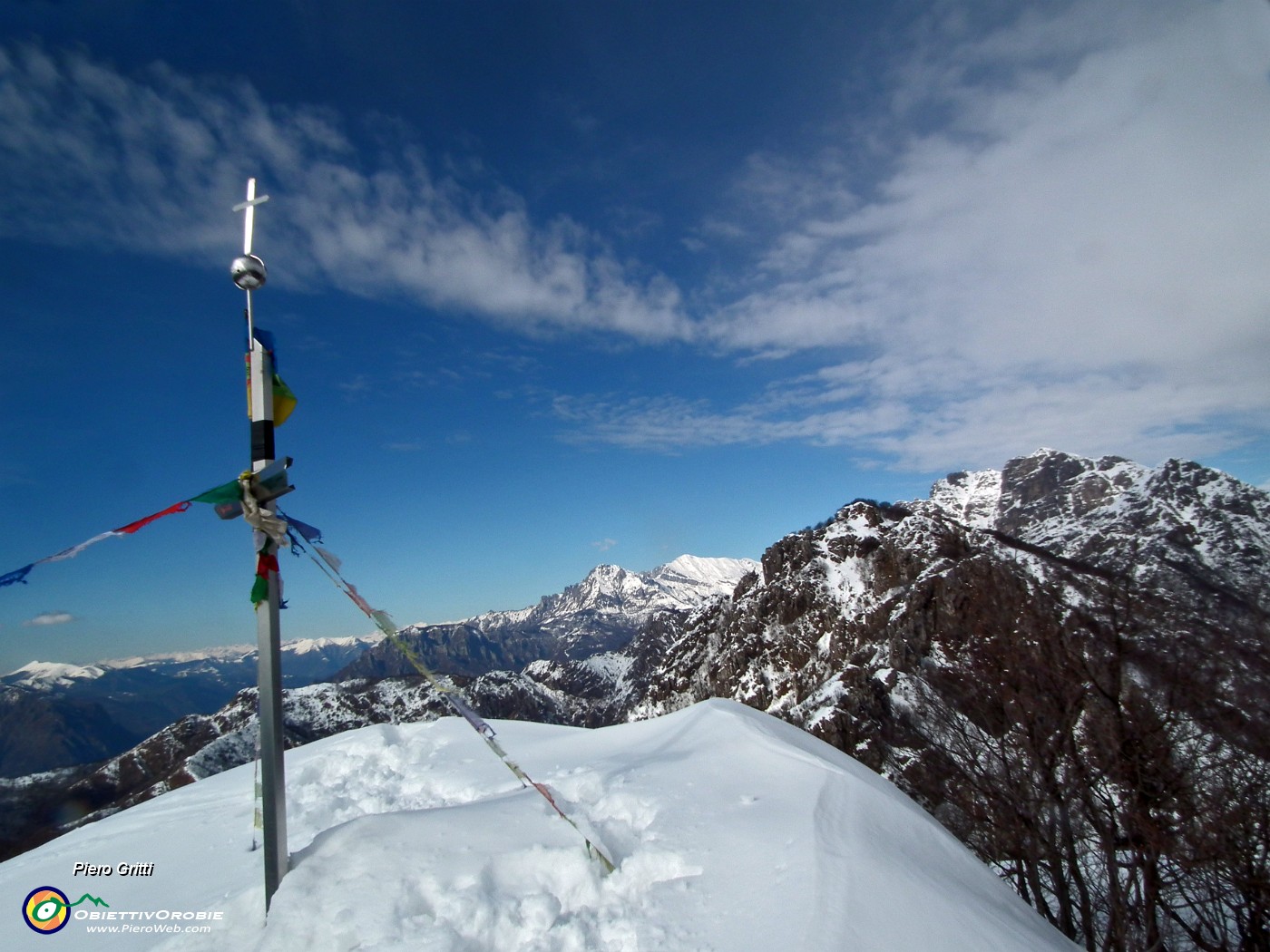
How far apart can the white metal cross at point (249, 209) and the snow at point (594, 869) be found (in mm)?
4935

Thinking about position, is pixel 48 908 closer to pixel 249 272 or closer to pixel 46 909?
pixel 46 909

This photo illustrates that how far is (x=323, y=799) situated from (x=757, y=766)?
20.6 ft

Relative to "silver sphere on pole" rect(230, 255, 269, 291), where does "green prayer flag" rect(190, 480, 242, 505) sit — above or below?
below

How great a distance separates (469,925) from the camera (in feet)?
14.1

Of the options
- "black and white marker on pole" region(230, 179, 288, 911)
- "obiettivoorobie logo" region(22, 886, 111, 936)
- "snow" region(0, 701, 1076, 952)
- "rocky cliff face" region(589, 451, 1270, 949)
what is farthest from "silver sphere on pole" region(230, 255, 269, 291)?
"rocky cliff face" region(589, 451, 1270, 949)

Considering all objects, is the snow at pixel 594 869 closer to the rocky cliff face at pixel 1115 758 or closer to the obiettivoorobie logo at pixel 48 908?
the obiettivoorobie logo at pixel 48 908

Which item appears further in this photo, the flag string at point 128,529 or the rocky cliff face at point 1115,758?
the rocky cliff face at point 1115,758

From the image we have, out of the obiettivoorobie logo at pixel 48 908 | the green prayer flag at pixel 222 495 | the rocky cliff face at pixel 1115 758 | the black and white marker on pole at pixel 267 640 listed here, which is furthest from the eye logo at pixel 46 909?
the rocky cliff face at pixel 1115 758

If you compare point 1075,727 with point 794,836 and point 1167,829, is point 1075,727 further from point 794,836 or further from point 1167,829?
point 794,836

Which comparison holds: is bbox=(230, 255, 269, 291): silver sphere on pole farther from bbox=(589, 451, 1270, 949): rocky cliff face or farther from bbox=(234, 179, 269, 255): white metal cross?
bbox=(589, 451, 1270, 949): rocky cliff face

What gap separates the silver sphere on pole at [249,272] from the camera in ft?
14.3

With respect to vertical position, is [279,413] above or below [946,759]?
above

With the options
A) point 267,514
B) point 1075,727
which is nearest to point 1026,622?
point 1075,727

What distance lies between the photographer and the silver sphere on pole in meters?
4.37
